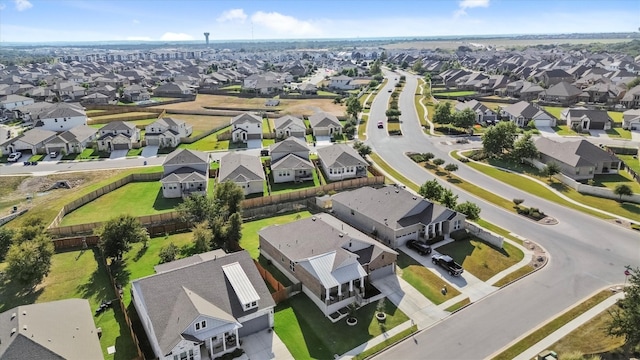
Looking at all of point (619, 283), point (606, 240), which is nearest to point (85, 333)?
point (619, 283)

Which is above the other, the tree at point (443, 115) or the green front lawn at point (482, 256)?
the tree at point (443, 115)

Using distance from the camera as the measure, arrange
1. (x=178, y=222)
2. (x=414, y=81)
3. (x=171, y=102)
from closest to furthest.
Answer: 1. (x=178, y=222)
2. (x=171, y=102)
3. (x=414, y=81)

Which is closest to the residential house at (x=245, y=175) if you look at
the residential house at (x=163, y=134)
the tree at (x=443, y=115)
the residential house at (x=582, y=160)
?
the residential house at (x=163, y=134)

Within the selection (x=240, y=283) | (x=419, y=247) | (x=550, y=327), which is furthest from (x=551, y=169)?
(x=240, y=283)

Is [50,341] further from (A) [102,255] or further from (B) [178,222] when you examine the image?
(B) [178,222]

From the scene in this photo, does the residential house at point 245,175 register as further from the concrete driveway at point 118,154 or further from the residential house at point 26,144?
the residential house at point 26,144

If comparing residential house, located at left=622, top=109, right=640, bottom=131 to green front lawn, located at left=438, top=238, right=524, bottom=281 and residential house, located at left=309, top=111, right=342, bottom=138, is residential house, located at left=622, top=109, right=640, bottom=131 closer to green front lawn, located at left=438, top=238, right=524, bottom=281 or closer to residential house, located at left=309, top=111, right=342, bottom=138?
residential house, located at left=309, top=111, right=342, bottom=138
